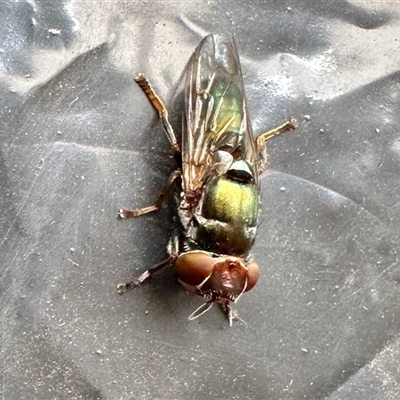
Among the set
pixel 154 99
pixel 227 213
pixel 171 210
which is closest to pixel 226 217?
pixel 227 213

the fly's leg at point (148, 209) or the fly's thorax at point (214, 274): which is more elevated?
the fly's leg at point (148, 209)

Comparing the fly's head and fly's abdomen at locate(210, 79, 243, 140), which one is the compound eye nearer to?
the fly's head

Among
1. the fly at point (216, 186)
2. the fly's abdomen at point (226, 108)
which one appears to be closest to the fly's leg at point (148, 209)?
the fly at point (216, 186)

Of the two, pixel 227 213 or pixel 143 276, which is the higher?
pixel 227 213

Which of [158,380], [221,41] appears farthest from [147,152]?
[158,380]

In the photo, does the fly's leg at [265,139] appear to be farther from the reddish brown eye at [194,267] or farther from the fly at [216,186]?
the reddish brown eye at [194,267]

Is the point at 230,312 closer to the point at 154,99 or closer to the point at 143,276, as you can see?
the point at 143,276
